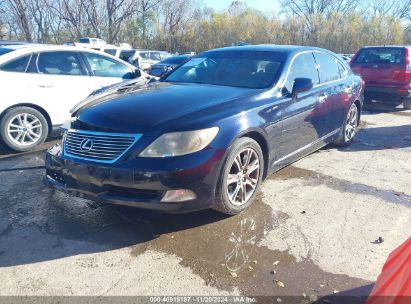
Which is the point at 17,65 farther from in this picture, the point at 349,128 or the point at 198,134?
the point at 349,128

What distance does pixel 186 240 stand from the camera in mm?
3314

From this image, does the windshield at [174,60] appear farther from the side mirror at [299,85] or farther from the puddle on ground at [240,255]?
the puddle on ground at [240,255]

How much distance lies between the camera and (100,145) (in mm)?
3271

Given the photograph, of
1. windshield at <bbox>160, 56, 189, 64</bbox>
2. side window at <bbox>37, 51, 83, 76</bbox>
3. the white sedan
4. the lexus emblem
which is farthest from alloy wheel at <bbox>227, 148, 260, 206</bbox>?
windshield at <bbox>160, 56, 189, 64</bbox>

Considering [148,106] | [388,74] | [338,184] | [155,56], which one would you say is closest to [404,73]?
[388,74]

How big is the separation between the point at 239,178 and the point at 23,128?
3853mm

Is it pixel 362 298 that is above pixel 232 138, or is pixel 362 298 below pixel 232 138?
below

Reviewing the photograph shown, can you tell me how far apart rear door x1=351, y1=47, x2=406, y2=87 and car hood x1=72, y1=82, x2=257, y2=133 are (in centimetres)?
662

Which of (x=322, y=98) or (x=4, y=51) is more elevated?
(x=4, y=51)

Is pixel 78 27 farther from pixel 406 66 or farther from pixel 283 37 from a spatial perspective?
pixel 406 66

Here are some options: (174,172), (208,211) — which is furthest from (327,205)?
(174,172)

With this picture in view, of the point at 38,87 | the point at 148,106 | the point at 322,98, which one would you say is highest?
the point at 38,87

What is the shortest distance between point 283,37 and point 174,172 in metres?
39.3

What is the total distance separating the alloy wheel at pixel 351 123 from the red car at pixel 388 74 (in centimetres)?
326
